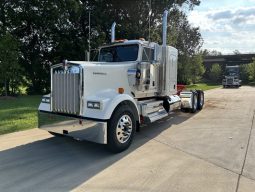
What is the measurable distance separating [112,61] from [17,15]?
1621 centimetres

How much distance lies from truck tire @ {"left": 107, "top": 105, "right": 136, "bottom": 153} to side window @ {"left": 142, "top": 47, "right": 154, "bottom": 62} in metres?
2.11

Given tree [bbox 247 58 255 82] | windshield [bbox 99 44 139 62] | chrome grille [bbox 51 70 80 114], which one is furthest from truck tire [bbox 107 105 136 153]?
tree [bbox 247 58 255 82]

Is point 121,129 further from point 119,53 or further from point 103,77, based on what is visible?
point 119,53

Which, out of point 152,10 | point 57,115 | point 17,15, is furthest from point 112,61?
point 152,10

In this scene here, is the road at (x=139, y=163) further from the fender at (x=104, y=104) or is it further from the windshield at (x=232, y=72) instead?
the windshield at (x=232, y=72)

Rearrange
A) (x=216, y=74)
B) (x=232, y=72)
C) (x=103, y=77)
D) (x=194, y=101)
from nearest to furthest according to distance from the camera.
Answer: (x=103, y=77) → (x=194, y=101) → (x=232, y=72) → (x=216, y=74)

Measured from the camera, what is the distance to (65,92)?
20.8 ft

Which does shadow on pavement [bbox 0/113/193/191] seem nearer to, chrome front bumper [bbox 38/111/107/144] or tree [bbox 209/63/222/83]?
chrome front bumper [bbox 38/111/107/144]

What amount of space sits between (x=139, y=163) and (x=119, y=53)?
12.4 ft

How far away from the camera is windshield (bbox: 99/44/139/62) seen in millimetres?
8094

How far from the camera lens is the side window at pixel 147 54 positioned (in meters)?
8.20

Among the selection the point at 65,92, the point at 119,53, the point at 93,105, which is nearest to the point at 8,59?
the point at 119,53

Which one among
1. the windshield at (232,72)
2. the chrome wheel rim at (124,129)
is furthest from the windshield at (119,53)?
the windshield at (232,72)

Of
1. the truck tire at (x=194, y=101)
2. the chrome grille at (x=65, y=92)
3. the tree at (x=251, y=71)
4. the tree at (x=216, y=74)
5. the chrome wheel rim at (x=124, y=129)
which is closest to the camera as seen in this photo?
the chrome grille at (x=65, y=92)
